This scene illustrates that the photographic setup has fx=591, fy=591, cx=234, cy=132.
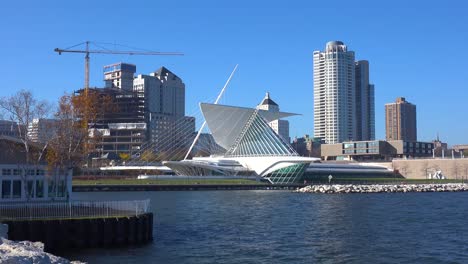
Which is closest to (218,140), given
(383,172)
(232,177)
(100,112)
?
(232,177)

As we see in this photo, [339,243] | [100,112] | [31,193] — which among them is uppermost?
[100,112]

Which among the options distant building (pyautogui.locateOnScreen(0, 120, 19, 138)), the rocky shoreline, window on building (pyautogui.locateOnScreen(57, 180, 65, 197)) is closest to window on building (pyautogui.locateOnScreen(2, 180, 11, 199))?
window on building (pyautogui.locateOnScreen(57, 180, 65, 197))

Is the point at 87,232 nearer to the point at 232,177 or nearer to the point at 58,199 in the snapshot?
the point at 58,199

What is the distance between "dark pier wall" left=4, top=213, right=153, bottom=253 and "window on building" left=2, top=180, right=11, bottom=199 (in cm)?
708

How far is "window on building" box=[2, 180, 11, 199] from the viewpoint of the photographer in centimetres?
3588

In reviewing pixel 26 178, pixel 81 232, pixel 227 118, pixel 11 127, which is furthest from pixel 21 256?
pixel 227 118

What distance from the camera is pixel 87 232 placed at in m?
30.9

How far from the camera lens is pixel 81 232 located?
101 ft

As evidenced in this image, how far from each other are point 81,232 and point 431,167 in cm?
13822

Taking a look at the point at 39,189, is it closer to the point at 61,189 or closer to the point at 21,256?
the point at 61,189

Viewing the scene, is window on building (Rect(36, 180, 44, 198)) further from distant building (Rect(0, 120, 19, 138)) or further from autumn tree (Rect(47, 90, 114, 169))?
distant building (Rect(0, 120, 19, 138))

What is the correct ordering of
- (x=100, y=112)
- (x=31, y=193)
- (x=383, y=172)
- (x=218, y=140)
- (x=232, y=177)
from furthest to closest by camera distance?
(x=383, y=172) → (x=218, y=140) → (x=232, y=177) → (x=100, y=112) → (x=31, y=193)

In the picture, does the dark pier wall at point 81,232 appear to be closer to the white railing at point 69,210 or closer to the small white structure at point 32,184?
the white railing at point 69,210

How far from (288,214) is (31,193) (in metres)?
23.7
